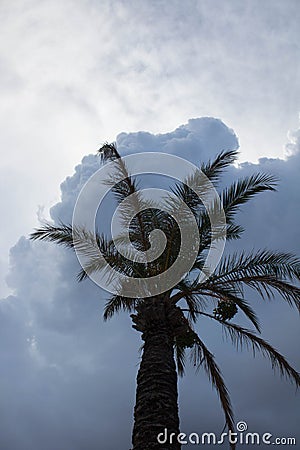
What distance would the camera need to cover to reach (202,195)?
470 inches

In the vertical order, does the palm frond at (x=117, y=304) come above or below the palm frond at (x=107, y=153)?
below

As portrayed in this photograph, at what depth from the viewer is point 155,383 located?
29.8ft

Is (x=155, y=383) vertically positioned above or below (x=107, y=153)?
below

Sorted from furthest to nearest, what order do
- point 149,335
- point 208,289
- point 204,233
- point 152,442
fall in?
point 204,233
point 208,289
point 149,335
point 152,442

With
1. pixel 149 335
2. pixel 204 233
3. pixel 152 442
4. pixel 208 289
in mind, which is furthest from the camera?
pixel 204 233

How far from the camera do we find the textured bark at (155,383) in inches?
324

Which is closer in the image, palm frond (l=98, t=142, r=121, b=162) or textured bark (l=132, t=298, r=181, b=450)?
textured bark (l=132, t=298, r=181, b=450)

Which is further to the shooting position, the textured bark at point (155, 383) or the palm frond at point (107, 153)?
the palm frond at point (107, 153)

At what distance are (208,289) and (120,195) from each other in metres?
3.60

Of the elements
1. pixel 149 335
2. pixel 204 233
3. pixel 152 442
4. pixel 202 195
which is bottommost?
pixel 152 442

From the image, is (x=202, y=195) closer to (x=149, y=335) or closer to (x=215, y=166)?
(x=215, y=166)

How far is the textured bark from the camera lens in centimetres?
824

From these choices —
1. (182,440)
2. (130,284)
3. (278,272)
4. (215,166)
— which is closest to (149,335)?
(130,284)

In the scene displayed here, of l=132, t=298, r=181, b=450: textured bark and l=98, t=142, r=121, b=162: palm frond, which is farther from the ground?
l=98, t=142, r=121, b=162: palm frond
